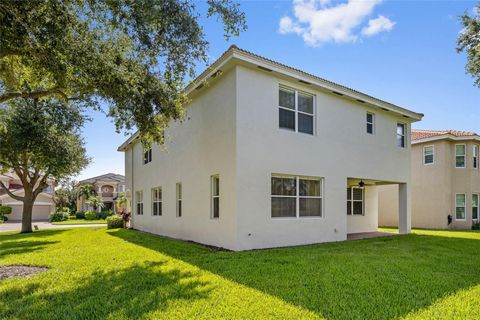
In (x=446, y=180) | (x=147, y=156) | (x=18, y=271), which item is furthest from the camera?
(x=446, y=180)

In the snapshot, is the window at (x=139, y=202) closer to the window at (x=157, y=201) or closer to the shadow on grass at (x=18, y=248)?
the window at (x=157, y=201)

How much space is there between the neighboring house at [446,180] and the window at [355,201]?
310 inches

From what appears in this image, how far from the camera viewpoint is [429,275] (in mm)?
6809

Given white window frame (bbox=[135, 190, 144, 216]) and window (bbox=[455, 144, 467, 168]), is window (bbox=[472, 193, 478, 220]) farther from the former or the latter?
white window frame (bbox=[135, 190, 144, 216])

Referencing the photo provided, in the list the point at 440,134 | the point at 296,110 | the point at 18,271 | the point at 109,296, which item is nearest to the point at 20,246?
the point at 18,271

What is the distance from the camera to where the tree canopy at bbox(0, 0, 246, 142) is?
695 centimetres

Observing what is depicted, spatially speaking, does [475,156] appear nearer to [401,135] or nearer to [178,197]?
[401,135]

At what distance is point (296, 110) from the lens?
1154 cm

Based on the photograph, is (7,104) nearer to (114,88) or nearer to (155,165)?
(155,165)

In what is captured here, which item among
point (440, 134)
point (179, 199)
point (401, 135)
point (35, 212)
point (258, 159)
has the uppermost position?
point (440, 134)

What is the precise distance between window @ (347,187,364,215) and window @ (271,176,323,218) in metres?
4.76

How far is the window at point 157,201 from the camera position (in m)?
16.5

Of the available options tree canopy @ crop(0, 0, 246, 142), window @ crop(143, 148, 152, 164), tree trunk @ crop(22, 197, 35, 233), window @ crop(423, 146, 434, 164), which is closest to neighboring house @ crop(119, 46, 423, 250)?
tree canopy @ crop(0, 0, 246, 142)

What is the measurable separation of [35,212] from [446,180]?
50.7m
